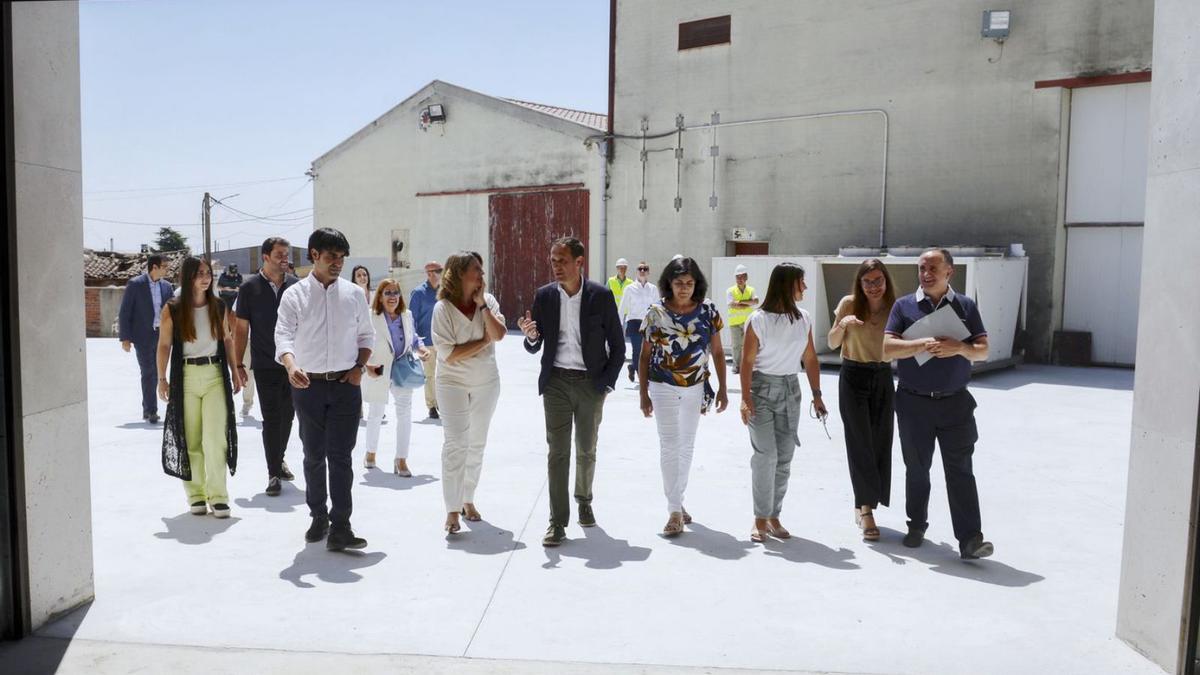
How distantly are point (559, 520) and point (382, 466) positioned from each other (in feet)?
8.86

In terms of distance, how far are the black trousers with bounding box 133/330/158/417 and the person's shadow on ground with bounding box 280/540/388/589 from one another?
5349mm

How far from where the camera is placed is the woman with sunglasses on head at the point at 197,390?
5.92 metres

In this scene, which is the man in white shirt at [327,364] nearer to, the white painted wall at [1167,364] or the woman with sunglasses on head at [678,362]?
the woman with sunglasses on head at [678,362]

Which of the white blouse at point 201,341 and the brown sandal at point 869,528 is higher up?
the white blouse at point 201,341

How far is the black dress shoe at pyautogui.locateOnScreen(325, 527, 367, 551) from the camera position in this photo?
5.21 meters

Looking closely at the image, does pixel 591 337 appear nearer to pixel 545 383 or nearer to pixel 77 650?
pixel 545 383

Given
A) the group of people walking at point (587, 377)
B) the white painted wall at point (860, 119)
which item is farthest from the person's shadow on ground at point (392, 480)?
the white painted wall at point (860, 119)

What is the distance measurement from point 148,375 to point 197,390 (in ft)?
14.8

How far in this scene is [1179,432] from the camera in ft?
11.9

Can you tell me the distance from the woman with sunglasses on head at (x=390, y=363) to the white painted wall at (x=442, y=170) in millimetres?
14006

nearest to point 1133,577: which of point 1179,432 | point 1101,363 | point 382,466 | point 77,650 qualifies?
point 1179,432

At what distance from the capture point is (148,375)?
32.3 feet

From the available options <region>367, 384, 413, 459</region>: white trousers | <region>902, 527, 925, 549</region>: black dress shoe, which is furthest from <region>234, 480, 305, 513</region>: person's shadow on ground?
<region>902, 527, 925, 549</region>: black dress shoe

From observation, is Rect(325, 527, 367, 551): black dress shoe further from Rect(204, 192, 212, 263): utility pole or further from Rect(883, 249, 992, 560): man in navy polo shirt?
Rect(204, 192, 212, 263): utility pole
